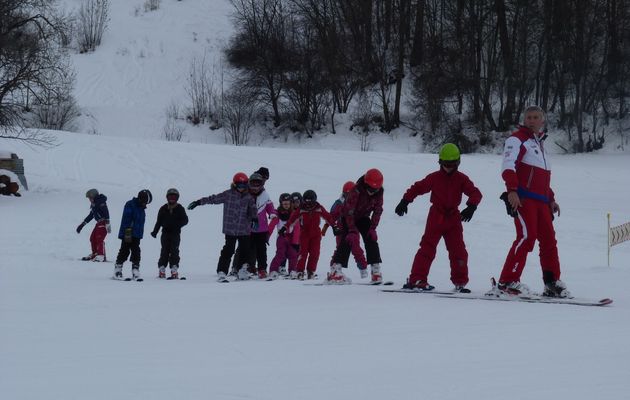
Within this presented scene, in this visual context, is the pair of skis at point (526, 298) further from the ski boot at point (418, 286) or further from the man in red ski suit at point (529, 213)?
the ski boot at point (418, 286)

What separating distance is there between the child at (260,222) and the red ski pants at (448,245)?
4.44 m

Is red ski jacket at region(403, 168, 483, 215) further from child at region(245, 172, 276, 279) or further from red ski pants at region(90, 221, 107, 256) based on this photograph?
red ski pants at region(90, 221, 107, 256)

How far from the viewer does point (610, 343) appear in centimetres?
545

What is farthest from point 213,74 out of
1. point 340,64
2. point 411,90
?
point 411,90

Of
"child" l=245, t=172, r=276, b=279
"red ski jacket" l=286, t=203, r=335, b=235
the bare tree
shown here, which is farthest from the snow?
the bare tree

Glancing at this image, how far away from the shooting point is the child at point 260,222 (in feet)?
43.2

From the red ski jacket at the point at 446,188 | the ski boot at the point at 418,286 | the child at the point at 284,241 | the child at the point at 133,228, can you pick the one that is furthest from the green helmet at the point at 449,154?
the child at the point at 133,228

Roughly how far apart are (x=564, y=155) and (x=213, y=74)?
86.6ft

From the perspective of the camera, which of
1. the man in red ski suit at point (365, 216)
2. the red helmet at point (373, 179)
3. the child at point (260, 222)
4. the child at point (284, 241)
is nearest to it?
the red helmet at point (373, 179)

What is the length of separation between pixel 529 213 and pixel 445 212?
52.3 inches

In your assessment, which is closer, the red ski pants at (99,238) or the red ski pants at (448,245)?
the red ski pants at (448,245)

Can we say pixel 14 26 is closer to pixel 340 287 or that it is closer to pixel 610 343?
pixel 340 287

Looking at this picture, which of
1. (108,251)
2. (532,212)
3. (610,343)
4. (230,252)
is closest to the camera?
(610,343)

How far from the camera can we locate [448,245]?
937 centimetres
